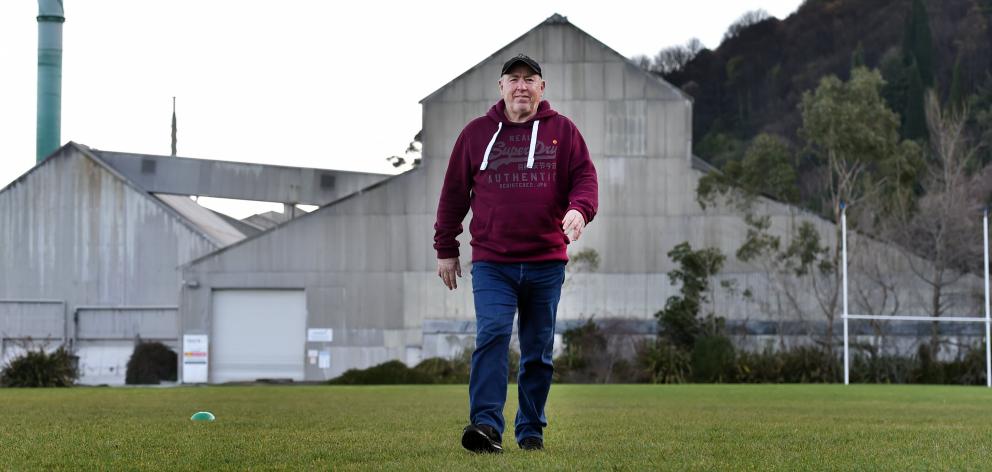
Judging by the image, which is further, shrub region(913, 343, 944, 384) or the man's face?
shrub region(913, 343, 944, 384)

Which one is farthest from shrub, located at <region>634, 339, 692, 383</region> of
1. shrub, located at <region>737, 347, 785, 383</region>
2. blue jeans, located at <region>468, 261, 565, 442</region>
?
blue jeans, located at <region>468, 261, 565, 442</region>

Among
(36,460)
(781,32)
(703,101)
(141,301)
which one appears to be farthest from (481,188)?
(781,32)

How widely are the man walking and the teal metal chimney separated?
4632 cm

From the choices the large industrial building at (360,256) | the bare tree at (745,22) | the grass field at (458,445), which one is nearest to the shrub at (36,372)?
the large industrial building at (360,256)

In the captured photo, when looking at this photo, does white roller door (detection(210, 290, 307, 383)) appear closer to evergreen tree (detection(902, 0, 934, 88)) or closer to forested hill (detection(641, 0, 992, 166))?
forested hill (detection(641, 0, 992, 166))

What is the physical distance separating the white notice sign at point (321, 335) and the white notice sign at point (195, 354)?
127 inches

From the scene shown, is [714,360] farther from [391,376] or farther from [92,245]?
[92,245]

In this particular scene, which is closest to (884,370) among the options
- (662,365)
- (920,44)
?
(662,365)

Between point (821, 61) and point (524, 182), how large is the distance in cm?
10199

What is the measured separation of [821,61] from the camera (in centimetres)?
10512

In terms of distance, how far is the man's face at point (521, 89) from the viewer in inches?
267

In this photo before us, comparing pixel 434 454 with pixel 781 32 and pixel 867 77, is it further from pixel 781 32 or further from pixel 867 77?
pixel 781 32

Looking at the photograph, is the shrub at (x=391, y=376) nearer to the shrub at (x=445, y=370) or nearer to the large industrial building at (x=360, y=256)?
the shrub at (x=445, y=370)

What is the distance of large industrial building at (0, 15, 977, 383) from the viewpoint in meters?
42.2
